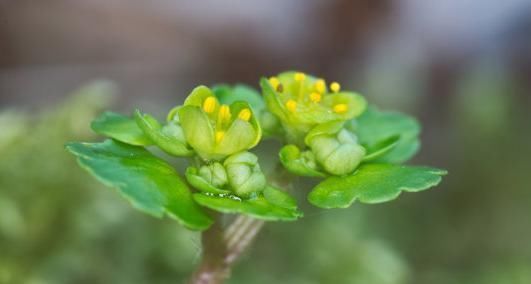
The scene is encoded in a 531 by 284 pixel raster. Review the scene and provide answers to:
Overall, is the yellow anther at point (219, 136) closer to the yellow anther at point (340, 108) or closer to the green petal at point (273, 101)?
the green petal at point (273, 101)

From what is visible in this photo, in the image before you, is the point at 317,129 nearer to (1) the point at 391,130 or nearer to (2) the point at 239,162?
(2) the point at 239,162

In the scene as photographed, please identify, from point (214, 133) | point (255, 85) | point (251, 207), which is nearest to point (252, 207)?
point (251, 207)

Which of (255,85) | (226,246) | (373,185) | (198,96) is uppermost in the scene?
(198,96)

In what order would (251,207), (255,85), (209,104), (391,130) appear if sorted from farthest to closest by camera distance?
(255,85)
(391,130)
(209,104)
(251,207)

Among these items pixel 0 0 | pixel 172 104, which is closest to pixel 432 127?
pixel 172 104

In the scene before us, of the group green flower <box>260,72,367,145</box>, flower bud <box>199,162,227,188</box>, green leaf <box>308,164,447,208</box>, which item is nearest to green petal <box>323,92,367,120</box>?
green flower <box>260,72,367,145</box>

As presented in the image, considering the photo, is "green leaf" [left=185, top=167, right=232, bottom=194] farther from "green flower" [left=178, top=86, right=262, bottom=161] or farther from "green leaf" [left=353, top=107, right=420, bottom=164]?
"green leaf" [left=353, top=107, right=420, bottom=164]

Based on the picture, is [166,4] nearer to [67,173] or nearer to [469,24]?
[469,24]
